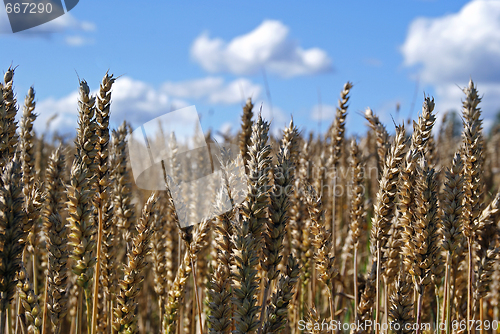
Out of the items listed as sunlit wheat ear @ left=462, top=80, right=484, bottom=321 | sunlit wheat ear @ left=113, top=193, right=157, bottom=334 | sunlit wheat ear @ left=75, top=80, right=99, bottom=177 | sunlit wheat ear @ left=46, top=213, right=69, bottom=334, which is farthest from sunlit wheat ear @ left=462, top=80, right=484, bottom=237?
sunlit wheat ear @ left=46, top=213, right=69, bottom=334

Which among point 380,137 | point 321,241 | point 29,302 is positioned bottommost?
point 29,302

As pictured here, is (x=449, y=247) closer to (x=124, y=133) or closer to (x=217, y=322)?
(x=217, y=322)

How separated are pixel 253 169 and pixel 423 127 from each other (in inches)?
40.7

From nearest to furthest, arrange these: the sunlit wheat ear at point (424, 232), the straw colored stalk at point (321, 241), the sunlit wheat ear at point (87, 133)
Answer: the sunlit wheat ear at point (87, 133) → the sunlit wheat ear at point (424, 232) → the straw colored stalk at point (321, 241)

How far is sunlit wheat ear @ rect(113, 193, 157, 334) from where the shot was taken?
1.83 metres

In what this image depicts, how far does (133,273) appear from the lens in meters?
1.86

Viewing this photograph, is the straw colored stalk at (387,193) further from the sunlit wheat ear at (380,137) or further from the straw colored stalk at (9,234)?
the straw colored stalk at (9,234)

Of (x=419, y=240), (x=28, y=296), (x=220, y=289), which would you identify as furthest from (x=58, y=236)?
(x=419, y=240)

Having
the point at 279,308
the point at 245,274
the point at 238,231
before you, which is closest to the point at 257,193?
the point at 238,231

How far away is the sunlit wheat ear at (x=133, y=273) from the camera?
A: 1.83 metres

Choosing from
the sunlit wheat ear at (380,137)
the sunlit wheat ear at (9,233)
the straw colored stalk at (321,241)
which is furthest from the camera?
the sunlit wheat ear at (380,137)

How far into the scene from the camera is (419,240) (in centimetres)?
185

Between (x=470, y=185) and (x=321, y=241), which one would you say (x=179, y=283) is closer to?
(x=321, y=241)

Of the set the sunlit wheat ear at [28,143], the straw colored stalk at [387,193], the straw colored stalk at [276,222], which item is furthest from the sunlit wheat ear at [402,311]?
the sunlit wheat ear at [28,143]
